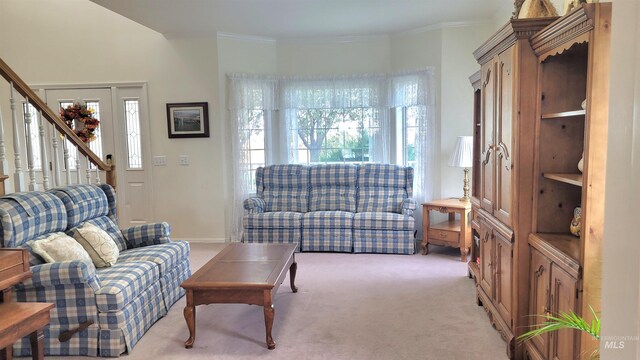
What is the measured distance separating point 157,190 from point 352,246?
8.64 feet

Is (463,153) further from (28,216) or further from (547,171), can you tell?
(28,216)

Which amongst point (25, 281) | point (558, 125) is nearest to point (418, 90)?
point (558, 125)

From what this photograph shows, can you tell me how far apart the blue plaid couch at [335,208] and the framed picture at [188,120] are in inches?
35.2

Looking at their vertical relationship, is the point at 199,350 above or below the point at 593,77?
below

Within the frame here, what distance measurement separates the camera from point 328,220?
509cm

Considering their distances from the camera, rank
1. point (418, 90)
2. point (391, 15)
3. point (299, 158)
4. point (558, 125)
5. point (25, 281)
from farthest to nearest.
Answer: point (299, 158), point (418, 90), point (391, 15), point (25, 281), point (558, 125)

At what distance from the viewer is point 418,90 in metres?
5.41

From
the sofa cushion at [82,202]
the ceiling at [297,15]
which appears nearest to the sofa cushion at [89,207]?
the sofa cushion at [82,202]

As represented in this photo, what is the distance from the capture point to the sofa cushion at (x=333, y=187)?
543 centimetres

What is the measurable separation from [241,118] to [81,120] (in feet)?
6.50

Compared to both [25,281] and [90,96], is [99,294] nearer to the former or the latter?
[25,281]

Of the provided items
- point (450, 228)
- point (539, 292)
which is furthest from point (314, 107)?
point (539, 292)

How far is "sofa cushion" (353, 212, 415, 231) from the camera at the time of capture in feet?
16.2

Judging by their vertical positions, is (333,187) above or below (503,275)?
above
